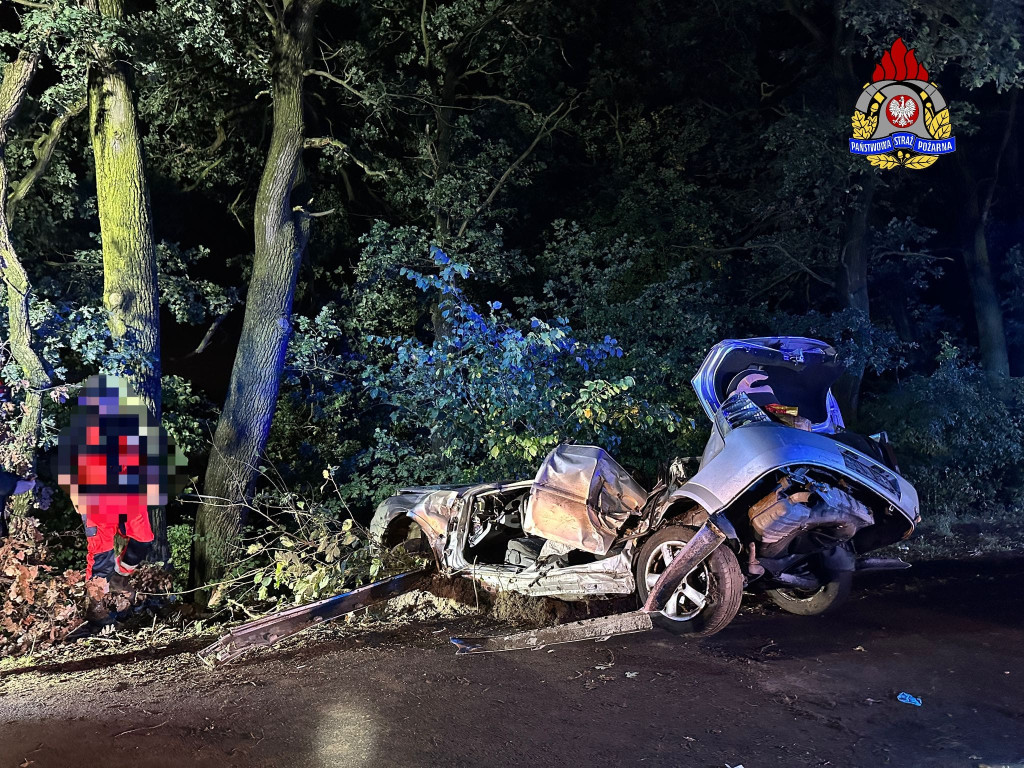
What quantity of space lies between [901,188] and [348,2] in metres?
11.4

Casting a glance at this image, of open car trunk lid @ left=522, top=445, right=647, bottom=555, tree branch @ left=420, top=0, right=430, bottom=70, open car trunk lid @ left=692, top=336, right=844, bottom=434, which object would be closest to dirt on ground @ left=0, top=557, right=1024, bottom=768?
open car trunk lid @ left=522, top=445, right=647, bottom=555

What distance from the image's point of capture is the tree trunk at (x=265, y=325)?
33.9 ft

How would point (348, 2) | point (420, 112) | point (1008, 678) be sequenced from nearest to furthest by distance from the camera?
point (1008, 678) < point (348, 2) < point (420, 112)

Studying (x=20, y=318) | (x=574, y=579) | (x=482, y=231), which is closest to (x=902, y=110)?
(x=482, y=231)

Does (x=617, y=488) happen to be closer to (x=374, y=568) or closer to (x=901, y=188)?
(x=374, y=568)

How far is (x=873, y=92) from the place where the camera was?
14602mm

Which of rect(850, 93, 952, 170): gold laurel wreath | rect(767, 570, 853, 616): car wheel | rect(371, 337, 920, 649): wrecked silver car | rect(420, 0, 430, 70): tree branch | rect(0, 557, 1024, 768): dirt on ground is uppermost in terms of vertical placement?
rect(420, 0, 430, 70): tree branch

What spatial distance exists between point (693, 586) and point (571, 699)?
1.20m

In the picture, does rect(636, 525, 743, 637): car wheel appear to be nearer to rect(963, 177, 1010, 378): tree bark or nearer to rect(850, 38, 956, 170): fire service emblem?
rect(850, 38, 956, 170): fire service emblem

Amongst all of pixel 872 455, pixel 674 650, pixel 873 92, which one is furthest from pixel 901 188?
pixel 674 650

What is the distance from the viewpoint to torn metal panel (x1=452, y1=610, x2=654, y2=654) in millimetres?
6027

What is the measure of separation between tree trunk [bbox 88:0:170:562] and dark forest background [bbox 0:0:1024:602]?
0.15ft

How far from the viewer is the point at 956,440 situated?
39.0ft

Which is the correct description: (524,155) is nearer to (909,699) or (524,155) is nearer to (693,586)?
(693,586)
